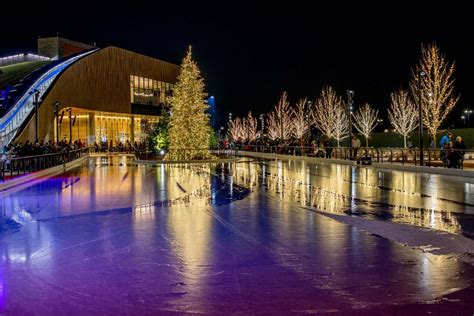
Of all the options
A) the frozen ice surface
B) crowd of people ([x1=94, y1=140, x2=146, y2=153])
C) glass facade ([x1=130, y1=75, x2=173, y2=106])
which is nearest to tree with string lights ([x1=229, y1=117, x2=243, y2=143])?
glass facade ([x1=130, y1=75, x2=173, y2=106])

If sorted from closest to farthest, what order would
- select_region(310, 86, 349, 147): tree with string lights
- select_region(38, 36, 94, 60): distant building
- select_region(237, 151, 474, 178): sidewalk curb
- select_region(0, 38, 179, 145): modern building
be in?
select_region(237, 151, 474, 178): sidewalk curb
select_region(0, 38, 179, 145): modern building
select_region(310, 86, 349, 147): tree with string lights
select_region(38, 36, 94, 60): distant building

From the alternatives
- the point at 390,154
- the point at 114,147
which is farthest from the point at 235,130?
the point at 390,154

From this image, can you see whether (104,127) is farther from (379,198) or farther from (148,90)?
(379,198)

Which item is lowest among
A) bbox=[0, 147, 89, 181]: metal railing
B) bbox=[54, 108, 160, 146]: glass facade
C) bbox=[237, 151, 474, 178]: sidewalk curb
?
bbox=[237, 151, 474, 178]: sidewalk curb

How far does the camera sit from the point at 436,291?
6.45 meters

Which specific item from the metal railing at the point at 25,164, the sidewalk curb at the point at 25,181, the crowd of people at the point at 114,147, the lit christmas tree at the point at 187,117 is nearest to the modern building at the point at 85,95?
the crowd of people at the point at 114,147

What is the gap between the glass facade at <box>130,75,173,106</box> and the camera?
7832 cm

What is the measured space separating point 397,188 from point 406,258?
1189 centimetres

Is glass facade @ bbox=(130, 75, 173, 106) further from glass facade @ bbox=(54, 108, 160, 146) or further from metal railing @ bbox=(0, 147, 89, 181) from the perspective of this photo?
metal railing @ bbox=(0, 147, 89, 181)

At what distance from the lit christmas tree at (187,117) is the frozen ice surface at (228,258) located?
2602 cm

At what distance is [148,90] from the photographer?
81.9 m

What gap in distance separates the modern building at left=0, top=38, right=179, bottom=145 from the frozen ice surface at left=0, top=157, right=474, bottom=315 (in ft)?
134

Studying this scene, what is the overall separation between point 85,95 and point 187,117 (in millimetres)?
28888

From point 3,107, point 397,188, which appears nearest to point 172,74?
point 3,107
